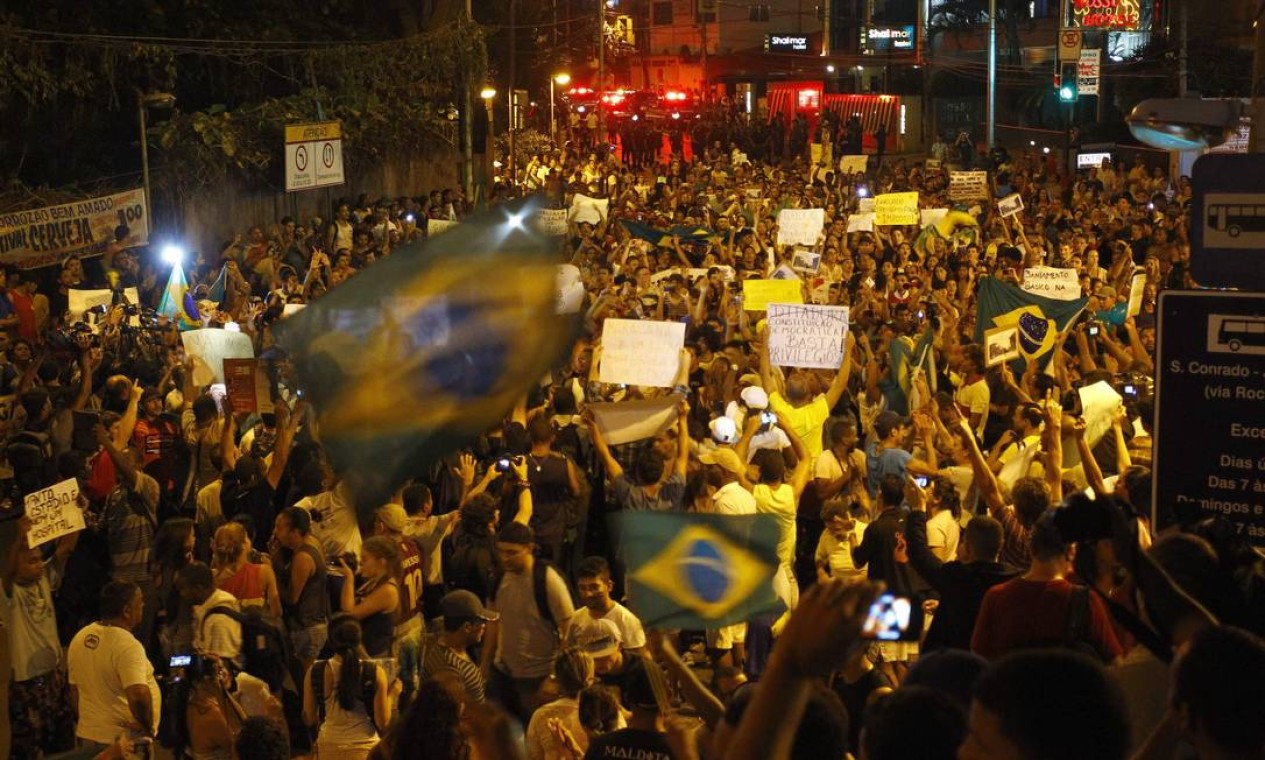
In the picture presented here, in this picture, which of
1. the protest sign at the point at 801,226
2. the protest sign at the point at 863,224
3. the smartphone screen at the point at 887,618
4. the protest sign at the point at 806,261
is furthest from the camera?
the protest sign at the point at 863,224

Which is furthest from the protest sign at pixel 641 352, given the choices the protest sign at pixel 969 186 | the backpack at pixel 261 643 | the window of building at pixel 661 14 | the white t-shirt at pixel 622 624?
the window of building at pixel 661 14

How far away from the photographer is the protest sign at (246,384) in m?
10.0

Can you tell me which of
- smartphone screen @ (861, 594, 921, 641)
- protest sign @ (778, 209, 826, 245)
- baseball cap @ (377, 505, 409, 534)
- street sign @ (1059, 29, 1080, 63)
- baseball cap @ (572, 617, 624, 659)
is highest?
street sign @ (1059, 29, 1080, 63)

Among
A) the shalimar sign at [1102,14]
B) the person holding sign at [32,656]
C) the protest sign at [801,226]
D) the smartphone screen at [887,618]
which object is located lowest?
the person holding sign at [32,656]

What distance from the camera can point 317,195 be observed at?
89.2 ft

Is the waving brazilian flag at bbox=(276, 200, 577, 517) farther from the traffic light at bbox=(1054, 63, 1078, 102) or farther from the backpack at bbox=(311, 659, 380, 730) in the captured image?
the traffic light at bbox=(1054, 63, 1078, 102)

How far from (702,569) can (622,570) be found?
2597 mm

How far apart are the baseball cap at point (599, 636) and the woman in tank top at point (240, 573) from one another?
58.7 inches

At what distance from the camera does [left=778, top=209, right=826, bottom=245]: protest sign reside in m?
17.9

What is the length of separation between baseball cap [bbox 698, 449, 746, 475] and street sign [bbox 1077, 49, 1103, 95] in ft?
104

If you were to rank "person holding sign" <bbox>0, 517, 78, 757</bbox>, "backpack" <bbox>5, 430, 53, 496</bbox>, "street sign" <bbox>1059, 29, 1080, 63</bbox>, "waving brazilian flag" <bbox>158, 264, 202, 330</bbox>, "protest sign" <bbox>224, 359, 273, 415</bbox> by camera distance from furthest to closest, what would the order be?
"street sign" <bbox>1059, 29, 1080, 63</bbox> → "waving brazilian flag" <bbox>158, 264, 202, 330</bbox> → "protest sign" <bbox>224, 359, 273, 415</bbox> → "backpack" <bbox>5, 430, 53, 496</bbox> → "person holding sign" <bbox>0, 517, 78, 757</bbox>

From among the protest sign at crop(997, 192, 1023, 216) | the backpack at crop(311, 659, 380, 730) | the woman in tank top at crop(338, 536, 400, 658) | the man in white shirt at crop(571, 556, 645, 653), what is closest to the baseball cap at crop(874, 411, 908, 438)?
the man in white shirt at crop(571, 556, 645, 653)

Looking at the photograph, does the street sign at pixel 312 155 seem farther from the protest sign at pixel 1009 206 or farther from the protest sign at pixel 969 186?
the protest sign at pixel 1009 206

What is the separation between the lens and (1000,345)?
428 inches
